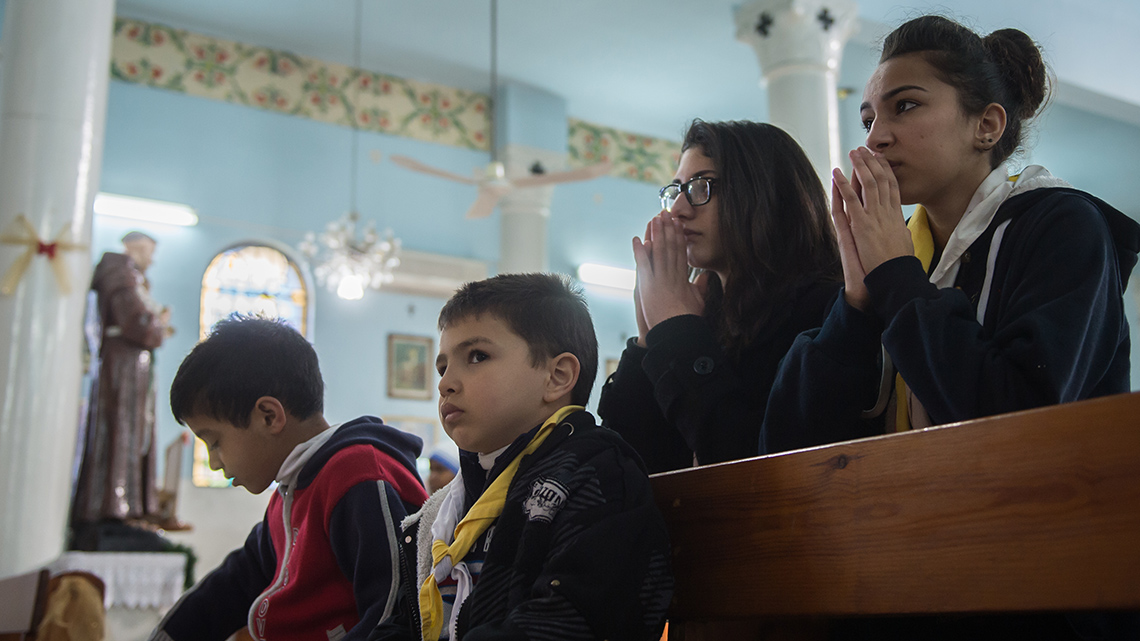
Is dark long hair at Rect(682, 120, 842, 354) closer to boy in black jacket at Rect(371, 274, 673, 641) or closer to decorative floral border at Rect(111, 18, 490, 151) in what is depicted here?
boy in black jacket at Rect(371, 274, 673, 641)

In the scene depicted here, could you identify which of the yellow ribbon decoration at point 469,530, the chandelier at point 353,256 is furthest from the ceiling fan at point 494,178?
the yellow ribbon decoration at point 469,530

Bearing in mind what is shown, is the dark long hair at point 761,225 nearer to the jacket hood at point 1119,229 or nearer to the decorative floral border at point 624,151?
the jacket hood at point 1119,229

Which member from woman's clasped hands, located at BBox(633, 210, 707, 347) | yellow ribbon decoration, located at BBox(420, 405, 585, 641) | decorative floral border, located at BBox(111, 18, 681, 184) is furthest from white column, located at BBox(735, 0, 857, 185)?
yellow ribbon decoration, located at BBox(420, 405, 585, 641)

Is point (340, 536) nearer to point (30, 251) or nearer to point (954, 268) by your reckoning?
point (954, 268)

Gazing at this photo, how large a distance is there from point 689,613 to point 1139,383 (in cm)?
938

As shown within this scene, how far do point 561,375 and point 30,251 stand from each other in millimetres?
3560

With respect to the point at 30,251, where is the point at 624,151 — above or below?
above

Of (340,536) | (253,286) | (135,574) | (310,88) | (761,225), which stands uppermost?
(310,88)

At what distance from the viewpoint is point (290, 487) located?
1870 mm

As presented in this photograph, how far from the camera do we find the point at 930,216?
1.43 meters

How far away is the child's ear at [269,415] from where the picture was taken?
1.93 meters

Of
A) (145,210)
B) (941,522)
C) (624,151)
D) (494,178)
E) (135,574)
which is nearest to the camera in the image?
(941,522)

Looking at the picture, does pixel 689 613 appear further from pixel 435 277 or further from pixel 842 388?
pixel 435 277

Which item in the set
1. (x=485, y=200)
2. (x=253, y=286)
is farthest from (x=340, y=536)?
(x=253, y=286)
